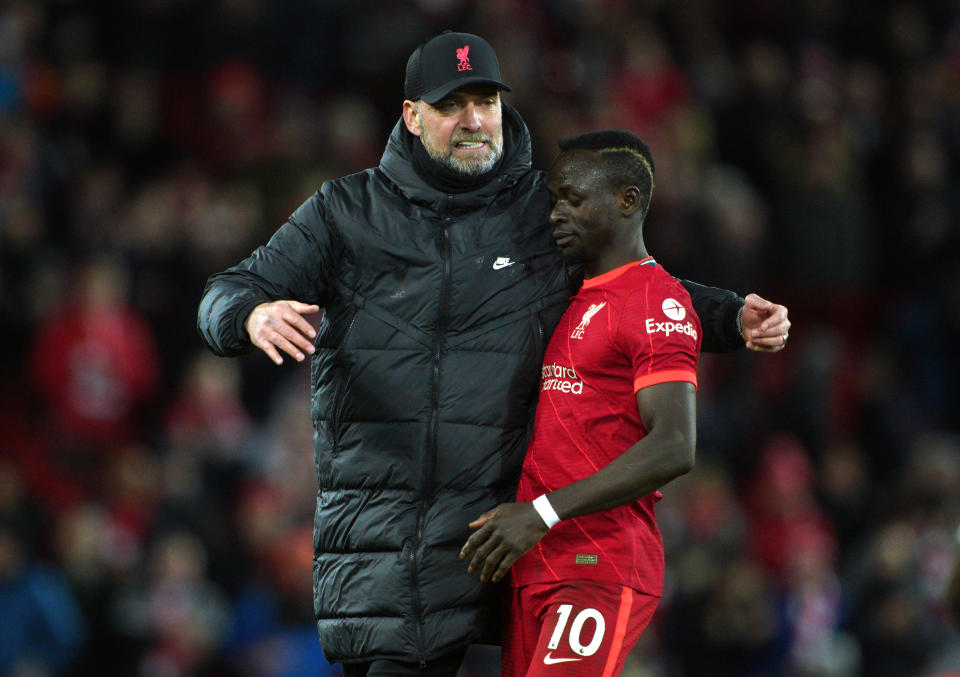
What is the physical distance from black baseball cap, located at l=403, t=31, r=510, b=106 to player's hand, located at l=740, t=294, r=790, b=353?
95cm

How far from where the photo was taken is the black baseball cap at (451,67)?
4359mm

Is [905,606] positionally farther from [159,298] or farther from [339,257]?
[339,257]

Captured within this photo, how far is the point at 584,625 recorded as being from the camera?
13.1ft

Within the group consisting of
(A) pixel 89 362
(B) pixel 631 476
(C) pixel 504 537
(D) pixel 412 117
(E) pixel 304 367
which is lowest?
(E) pixel 304 367

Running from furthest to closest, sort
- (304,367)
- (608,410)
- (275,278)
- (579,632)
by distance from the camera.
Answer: (304,367), (275,278), (608,410), (579,632)

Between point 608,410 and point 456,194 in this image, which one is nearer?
point 608,410

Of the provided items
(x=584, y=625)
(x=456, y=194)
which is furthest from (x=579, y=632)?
(x=456, y=194)

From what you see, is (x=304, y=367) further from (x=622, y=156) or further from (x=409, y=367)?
(x=622, y=156)

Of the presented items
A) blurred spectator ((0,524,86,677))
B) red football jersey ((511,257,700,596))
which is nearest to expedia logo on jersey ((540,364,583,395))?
red football jersey ((511,257,700,596))

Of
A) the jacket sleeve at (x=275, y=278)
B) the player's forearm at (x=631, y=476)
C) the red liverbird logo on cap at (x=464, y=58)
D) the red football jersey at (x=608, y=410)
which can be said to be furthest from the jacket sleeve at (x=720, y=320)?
the jacket sleeve at (x=275, y=278)

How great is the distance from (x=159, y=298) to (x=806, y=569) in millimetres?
4294

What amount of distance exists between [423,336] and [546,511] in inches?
26.7

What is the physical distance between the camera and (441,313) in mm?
4285

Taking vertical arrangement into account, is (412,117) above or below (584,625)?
above
